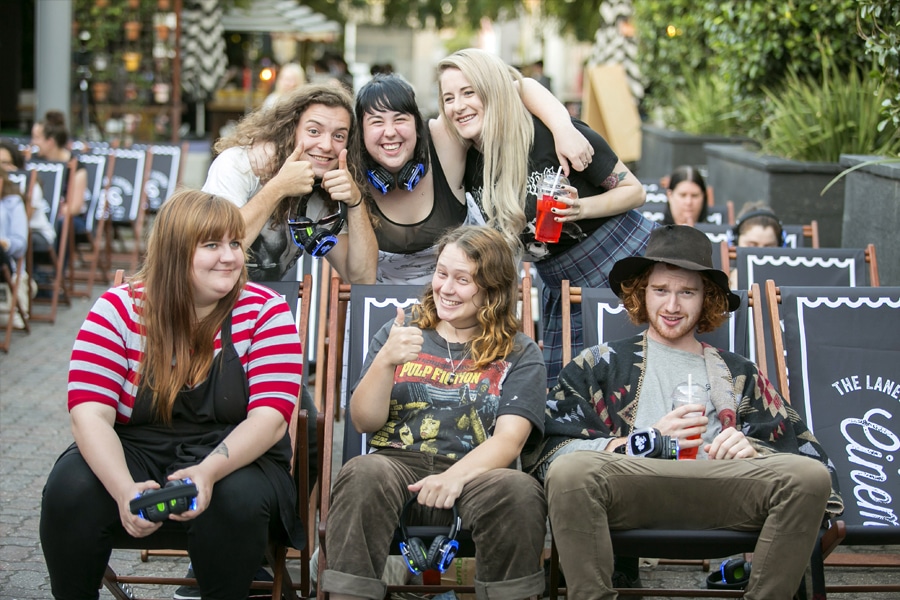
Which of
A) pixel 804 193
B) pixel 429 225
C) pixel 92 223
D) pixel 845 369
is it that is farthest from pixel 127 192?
pixel 845 369

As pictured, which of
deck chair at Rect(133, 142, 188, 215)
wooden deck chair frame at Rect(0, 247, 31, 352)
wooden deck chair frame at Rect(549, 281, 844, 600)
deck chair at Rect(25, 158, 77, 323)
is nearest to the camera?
wooden deck chair frame at Rect(549, 281, 844, 600)

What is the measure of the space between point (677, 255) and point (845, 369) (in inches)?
37.4

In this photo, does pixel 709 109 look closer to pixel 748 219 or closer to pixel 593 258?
pixel 748 219

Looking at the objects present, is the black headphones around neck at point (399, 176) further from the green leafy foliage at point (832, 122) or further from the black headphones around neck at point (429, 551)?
the green leafy foliage at point (832, 122)

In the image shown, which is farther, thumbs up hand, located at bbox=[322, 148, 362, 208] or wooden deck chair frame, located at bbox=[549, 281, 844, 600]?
thumbs up hand, located at bbox=[322, 148, 362, 208]

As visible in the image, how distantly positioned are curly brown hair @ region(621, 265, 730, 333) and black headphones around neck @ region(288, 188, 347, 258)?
1037 millimetres

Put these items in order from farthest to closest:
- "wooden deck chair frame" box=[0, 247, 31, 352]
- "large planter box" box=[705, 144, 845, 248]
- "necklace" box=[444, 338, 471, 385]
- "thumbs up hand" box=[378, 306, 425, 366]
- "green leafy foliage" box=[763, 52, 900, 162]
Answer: "large planter box" box=[705, 144, 845, 248]
"wooden deck chair frame" box=[0, 247, 31, 352]
"green leafy foliage" box=[763, 52, 900, 162]
"necklace" box=[444, 338, 471, 385]
"thumbs up hand" box=[378, 306, 425, 366]

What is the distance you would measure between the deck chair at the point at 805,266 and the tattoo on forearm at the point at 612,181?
126 cm

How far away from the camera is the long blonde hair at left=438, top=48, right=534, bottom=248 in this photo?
14.2ft

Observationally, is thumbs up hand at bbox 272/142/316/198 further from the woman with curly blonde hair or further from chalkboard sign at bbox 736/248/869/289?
chalkboard sign at bbox 736/248/869/289

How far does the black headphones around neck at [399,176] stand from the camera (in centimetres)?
428

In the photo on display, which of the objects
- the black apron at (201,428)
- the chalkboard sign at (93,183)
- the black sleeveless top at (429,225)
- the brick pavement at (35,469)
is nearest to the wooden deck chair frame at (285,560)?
the black apron at (201,428)

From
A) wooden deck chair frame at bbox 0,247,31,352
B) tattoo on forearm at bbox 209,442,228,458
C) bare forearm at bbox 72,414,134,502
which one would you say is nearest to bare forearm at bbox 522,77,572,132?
tattoo on forearm at bbox 209,442,228,458

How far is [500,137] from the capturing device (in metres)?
4.34
